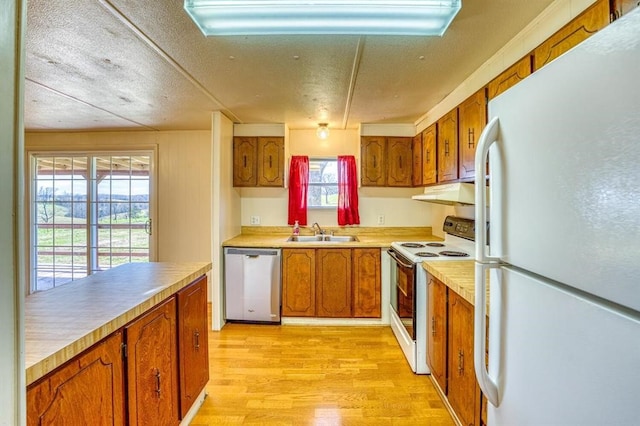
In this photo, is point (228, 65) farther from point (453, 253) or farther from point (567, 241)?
point (453, 253)

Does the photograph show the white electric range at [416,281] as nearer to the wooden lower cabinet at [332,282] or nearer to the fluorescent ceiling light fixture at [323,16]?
the wooden lower cabinet at [332,282]

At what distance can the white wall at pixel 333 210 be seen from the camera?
392 centimetres

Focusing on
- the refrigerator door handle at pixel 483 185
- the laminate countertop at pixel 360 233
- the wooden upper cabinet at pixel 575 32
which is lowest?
the laminate countertop at pixel 360 233

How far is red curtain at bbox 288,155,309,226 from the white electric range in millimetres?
1251

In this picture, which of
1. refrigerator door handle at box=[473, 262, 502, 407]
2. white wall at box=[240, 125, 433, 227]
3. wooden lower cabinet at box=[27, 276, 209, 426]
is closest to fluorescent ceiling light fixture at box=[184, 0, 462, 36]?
refrigerator door handle at box=[473, 262, 502, 407]

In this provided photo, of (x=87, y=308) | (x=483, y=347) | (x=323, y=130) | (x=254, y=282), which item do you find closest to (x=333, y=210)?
(x=323, y=130)

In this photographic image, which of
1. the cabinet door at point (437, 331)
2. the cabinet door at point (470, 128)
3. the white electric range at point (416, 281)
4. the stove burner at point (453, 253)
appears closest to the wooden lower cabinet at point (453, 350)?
the cabinet door at point (437, 331)

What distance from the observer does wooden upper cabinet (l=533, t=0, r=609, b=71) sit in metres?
1.18

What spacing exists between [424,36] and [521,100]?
3.96ft

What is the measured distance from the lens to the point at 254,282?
3.28m

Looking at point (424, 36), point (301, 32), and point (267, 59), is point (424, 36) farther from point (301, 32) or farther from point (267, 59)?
point (267, 59)

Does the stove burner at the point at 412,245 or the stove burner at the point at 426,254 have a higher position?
the stove burner at the point at 412,245

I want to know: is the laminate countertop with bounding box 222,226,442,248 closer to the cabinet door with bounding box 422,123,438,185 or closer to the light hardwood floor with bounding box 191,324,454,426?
the cabinet door with bounding box 422,123,438,185

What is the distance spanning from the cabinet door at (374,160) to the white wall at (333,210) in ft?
0.89
